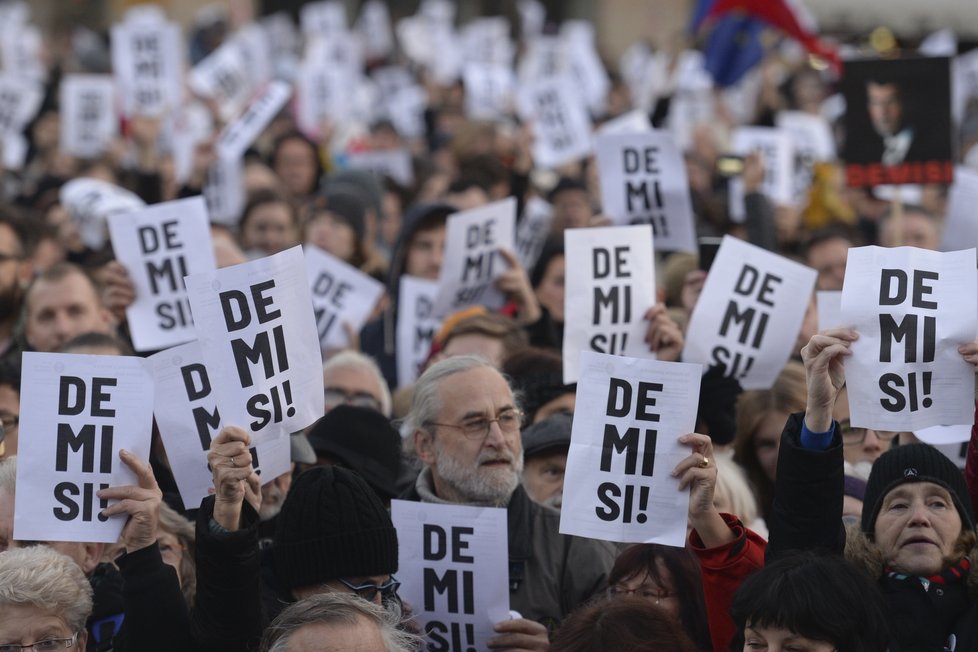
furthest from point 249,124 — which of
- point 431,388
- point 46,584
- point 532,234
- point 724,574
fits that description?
point 724,574

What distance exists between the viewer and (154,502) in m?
4.52

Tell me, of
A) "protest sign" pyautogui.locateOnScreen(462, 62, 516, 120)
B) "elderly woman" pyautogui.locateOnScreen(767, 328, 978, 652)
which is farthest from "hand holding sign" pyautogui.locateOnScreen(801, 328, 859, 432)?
"protest sign" pyautogui.locateOnScreen(462, 62, 516, 120)

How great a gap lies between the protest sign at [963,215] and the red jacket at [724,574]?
454cm

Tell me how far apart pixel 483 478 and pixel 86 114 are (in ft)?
30.7

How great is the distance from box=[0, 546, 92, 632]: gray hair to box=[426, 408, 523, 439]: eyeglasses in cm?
139

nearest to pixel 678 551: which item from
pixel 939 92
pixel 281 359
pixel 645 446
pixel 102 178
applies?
pixel 645 446

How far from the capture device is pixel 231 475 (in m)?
4.31

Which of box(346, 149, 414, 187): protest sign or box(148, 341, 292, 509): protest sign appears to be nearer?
box(148, 341, 292, 509): protest sign

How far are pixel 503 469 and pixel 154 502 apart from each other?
3.84 feet

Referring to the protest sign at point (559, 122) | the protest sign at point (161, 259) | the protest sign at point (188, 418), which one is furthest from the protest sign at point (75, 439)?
the protest sign at point (559, 122)

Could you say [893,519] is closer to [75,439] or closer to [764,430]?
[764,430]

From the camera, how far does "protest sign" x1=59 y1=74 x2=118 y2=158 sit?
1344cm

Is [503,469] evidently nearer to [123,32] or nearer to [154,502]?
[154,502]

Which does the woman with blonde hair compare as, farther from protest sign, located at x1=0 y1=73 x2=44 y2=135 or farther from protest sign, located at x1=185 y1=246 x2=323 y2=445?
protest sign, located at x1=0 y1=73 x2=44 y2=135
